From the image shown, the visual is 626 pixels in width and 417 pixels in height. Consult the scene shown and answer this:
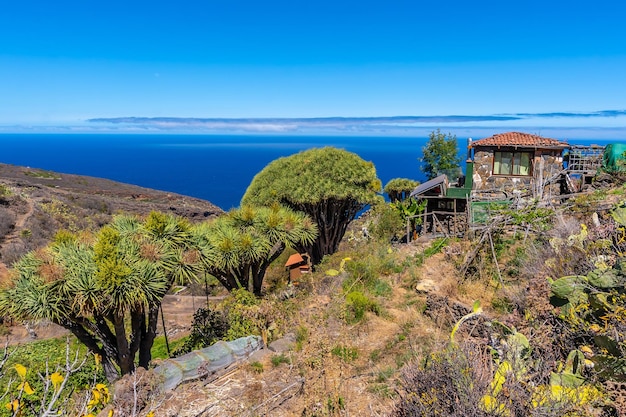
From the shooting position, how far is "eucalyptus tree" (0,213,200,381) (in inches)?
270

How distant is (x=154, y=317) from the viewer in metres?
8.42

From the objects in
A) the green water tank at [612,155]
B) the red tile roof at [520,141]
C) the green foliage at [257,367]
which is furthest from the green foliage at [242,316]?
the red tile roof at [520,141]

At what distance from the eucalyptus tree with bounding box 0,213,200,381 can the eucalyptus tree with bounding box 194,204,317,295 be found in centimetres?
134

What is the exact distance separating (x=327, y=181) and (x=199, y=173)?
138999 millimetres

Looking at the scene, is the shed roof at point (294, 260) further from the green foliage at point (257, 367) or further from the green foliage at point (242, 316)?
the green foliage at point (257, 367)

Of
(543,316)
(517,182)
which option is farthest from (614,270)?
(517,182)

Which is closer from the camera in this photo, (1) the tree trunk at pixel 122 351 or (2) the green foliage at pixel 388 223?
(1) the tree trunk at pixel 122 351

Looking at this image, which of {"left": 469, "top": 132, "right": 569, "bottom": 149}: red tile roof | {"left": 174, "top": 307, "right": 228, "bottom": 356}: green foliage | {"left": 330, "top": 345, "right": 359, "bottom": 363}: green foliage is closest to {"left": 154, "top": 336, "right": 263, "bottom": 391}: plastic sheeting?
{"left": 330, "top": 345, "right": 359, "bottom": 363}: green foliage

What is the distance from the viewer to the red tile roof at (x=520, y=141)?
17.7m

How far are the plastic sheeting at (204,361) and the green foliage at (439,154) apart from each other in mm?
29474

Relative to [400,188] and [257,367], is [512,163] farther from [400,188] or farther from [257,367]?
[257,367]

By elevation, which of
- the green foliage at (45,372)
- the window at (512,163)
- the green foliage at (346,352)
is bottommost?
the green foliage at (45,372)

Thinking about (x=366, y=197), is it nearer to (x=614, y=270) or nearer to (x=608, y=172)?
(x=608, y=172)

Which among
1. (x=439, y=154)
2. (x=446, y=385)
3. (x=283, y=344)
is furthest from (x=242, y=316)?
(x=439, y=154)
